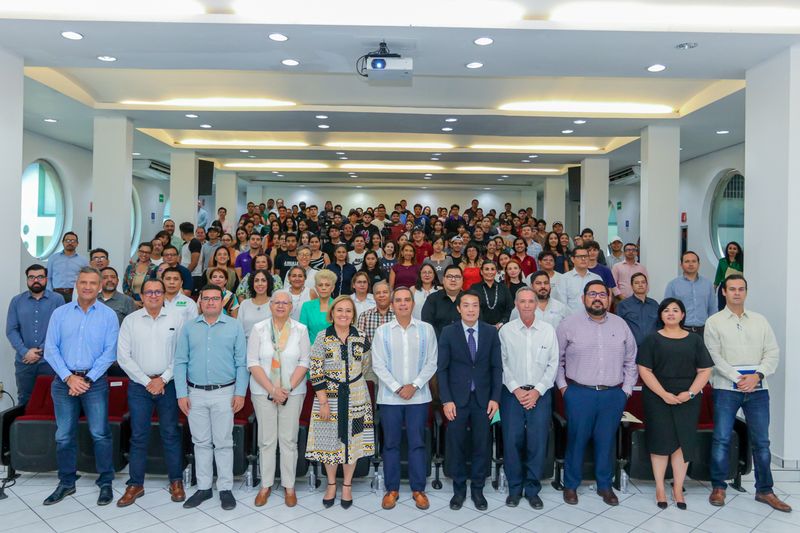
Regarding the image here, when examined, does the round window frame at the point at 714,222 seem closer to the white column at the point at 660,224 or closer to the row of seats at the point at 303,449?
the white column at the point at 660,224

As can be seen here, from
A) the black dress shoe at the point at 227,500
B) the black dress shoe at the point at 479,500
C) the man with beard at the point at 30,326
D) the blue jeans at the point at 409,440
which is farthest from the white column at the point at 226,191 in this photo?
the black dress shoe at the point at 479,500

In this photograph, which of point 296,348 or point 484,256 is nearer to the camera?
point 296,348

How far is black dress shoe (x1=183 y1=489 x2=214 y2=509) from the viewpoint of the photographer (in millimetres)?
4441

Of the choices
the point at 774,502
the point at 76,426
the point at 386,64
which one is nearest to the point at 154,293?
the point at 76,426

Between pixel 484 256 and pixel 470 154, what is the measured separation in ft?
16.2

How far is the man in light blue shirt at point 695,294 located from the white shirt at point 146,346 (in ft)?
17.2

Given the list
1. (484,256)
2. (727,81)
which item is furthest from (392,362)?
(727,81)

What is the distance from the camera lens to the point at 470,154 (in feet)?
41.4

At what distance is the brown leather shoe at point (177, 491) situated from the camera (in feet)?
15.0

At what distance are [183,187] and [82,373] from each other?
893cm

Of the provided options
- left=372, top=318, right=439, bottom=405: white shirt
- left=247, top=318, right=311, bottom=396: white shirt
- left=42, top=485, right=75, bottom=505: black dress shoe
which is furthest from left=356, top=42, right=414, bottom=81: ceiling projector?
left=42, top=485, right=75, bottom=505: black dress shoe

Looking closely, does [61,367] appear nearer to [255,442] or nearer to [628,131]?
[255,442]

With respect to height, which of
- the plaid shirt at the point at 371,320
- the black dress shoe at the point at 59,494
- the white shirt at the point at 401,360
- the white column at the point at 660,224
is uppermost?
the white column at the point at 660,224

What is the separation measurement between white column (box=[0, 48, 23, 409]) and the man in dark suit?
4536mm
